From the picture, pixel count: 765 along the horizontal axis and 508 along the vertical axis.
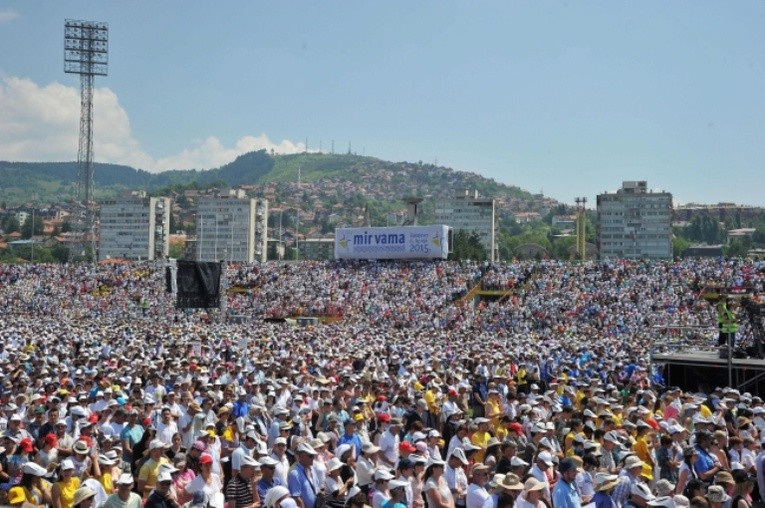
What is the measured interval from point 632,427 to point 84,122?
68.4m

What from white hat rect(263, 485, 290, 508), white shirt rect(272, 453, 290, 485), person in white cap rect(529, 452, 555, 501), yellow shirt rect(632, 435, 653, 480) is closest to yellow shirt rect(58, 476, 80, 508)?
white shirt rect(272, 453, 290, 485)

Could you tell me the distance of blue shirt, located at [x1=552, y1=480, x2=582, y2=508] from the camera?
7863 millimetres

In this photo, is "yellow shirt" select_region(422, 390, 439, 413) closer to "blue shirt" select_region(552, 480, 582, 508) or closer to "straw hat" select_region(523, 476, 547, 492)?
Result: "blue shirt" select_region(552, 480, 582, 508)

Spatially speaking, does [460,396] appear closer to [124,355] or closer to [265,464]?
[265,464]

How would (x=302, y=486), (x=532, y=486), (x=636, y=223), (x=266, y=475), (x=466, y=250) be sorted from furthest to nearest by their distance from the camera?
1. (x=636, y=223)
2. (x=466, y=250)
3. (x=302, y=486)
4. (x=266, y=475)
5. (x=532, y=486)

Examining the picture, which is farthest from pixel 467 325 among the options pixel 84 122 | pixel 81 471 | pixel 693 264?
pixel 84 122

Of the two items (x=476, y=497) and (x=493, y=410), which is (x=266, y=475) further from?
(x=493, y=410)

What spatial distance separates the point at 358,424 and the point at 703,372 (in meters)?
12.9

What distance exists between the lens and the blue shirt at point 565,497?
25.8 feet

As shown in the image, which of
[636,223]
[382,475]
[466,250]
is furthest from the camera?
[636,223]

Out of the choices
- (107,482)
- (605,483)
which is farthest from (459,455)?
(107,482)

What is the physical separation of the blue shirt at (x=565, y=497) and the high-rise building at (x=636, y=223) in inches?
6426

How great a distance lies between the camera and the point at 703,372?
2120 cm

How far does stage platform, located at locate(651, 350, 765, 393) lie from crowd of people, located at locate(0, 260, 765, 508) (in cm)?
20
